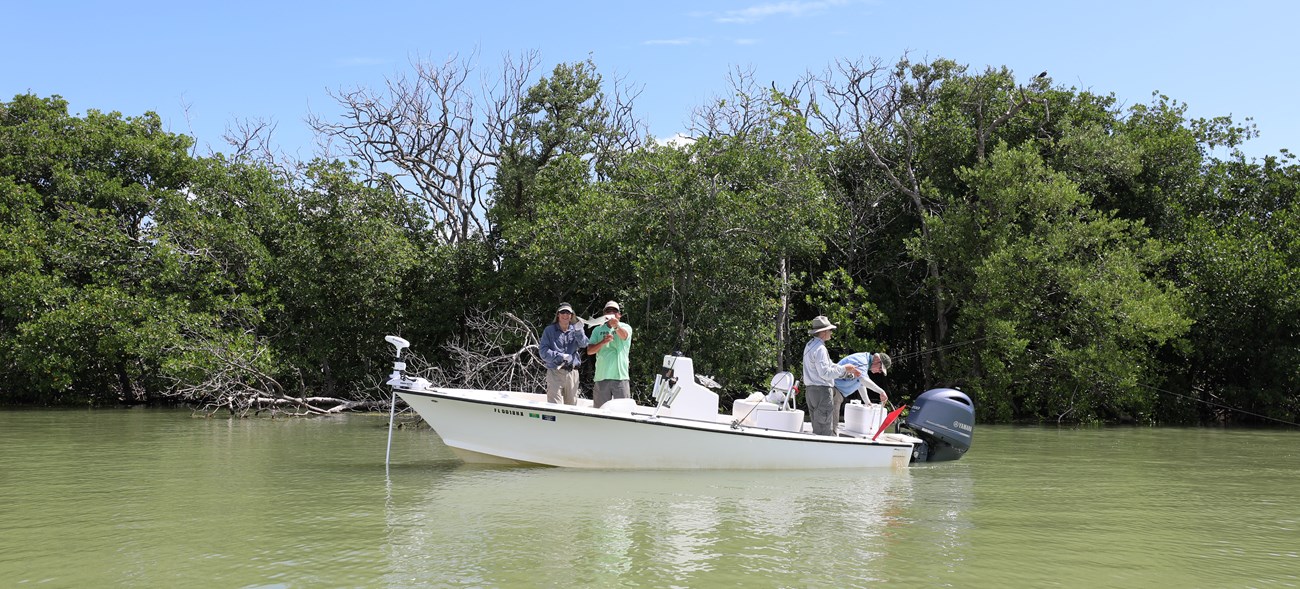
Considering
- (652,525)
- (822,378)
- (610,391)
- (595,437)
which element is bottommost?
(652,525)

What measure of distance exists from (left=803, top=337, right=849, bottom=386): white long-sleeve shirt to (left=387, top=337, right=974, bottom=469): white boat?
1.55 feet

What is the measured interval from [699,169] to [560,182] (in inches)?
186

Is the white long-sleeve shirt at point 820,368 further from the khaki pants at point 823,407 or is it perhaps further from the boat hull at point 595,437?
the boat hull at point 595,437

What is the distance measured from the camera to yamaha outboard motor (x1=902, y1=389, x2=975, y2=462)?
1239cm

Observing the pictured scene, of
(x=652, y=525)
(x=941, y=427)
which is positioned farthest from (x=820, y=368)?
(x=652, y=525)

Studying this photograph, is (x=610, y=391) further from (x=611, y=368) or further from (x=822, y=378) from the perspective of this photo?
(x=822, y=378)

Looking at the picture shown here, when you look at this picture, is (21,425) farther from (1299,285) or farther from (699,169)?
(1299,285)

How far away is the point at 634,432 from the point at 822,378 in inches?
87.9

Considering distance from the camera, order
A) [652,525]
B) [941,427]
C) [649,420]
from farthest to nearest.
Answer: [941,427] → [649,420] → [652,525]

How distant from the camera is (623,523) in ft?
25.0

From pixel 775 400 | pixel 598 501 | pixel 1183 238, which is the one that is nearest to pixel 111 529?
pixel 598 501

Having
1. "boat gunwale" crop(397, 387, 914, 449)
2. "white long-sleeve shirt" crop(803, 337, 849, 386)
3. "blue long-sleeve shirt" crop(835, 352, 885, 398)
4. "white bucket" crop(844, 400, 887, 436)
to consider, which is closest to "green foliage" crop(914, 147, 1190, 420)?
"white bucket" crop(844, 400, 887, 436)

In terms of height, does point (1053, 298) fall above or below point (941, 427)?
above

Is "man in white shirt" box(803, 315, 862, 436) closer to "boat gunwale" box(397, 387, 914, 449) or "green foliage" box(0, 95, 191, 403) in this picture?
"boat gunwale" box(397, 387, 914, 449)
